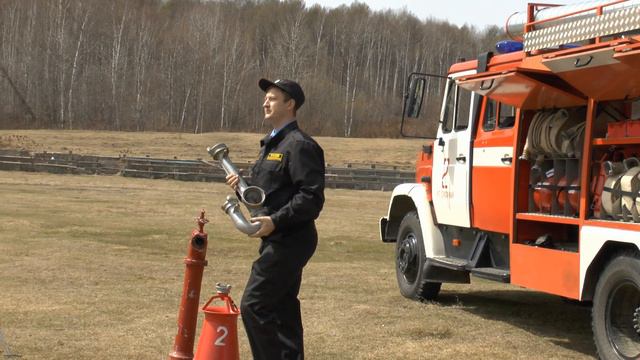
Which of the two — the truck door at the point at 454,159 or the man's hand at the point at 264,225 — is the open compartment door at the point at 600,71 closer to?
the truck door at the point at 454,159

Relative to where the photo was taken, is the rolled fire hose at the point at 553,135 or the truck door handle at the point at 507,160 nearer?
the rolled fire hose at the point at 553,135

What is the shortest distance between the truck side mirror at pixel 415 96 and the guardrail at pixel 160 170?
2935cm

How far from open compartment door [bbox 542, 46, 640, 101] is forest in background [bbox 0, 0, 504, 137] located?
6894 cm

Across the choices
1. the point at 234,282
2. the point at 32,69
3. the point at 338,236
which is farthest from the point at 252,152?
the point at 234,282

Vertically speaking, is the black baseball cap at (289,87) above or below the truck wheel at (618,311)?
above

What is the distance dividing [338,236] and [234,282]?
23.2 ft

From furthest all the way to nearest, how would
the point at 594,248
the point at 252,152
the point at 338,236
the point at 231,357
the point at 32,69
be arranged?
the point at 32,69
the point at 252,152
the point at 338,236
the point at 594,248
the point at 231,357

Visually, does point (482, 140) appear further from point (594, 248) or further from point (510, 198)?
point (594, 248)

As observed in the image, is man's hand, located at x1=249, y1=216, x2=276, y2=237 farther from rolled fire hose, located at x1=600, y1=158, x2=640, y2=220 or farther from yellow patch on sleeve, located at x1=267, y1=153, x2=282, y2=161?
rolled fire hose, located at x1=600, y1=158, x2=640, y2=220

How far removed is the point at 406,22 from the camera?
99.1 meters

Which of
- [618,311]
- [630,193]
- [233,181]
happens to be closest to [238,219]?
[233,181]

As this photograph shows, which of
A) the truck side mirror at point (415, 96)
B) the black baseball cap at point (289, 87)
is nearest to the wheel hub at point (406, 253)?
the truck side mirror at point (415, 96)

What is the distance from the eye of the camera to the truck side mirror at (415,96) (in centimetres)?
995

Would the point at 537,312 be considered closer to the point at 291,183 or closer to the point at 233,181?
the point at 291,183
